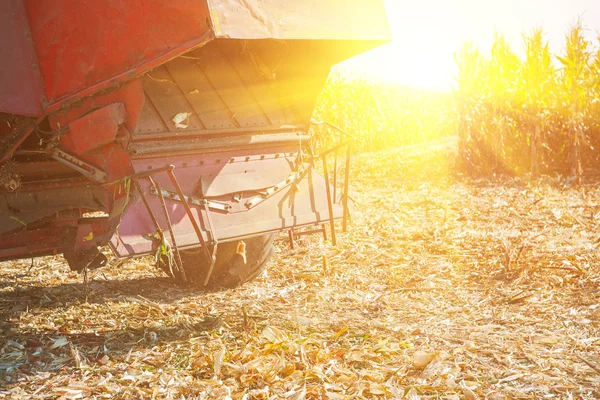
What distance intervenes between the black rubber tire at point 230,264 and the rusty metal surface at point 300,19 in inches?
69.6

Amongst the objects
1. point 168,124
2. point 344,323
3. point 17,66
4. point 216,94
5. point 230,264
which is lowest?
point 344,323

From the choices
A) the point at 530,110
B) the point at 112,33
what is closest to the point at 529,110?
the point at 530,110

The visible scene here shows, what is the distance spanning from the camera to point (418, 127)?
736 inches

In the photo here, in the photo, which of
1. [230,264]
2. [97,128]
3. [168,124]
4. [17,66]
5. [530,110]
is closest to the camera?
[97,128]

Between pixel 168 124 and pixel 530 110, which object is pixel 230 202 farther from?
pixel 530 110

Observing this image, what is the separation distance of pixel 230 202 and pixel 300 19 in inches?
51.7

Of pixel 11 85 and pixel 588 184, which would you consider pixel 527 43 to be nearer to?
pixel 588 184

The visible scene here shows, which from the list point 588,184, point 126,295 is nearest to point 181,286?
point 126,295

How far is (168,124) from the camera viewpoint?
3.92 m

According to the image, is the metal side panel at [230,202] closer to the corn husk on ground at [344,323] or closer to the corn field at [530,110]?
the corn husk on ground at [344,323]

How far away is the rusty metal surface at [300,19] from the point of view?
3328 mm

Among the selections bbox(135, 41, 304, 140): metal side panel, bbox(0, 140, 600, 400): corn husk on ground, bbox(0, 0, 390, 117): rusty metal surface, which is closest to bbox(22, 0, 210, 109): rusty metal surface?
bbox(0, 0, 390, 117): rusty metal surface

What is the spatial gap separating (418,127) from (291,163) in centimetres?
1478

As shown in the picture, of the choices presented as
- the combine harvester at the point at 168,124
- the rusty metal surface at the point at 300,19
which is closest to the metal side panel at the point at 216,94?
the combine harvester at the point at 168,124
